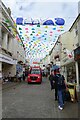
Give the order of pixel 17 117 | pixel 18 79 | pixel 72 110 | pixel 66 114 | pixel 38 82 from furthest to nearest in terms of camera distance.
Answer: pixel 18 79, pixel 38 82, pixel 72 110, pixel 66 114, pixel 17 117

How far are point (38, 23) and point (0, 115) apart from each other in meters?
10.5

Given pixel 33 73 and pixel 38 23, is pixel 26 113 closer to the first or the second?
pixel 38 23

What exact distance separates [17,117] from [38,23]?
1074 cm

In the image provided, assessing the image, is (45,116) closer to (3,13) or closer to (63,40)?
(3,13)

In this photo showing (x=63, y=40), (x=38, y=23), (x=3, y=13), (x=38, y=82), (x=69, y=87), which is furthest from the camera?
(x=63, y=40)

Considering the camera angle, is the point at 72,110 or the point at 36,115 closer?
the point at 36,115

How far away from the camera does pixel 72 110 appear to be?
335 inches

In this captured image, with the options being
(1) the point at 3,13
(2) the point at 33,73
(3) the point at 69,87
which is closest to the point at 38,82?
(2) the point at 33,73

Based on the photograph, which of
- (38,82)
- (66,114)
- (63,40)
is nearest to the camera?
(66,114)

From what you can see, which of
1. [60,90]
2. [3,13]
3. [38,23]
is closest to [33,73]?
[3,13]

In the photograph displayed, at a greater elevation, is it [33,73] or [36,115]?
[33,73]

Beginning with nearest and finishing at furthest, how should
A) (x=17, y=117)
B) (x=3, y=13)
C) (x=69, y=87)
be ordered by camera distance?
(x=17, y=117)
(x=69, y=87)
(x=3, y=13)

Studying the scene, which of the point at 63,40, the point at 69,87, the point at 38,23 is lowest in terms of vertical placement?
the point at 69,87

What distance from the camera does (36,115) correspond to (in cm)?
744
